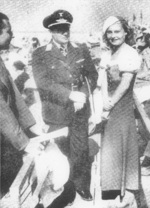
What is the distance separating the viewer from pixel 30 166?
7.59 feet

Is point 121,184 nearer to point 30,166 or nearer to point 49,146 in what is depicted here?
point 49,146

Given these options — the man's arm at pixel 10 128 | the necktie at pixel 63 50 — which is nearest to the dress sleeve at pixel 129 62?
the necktie at pixel 63 50

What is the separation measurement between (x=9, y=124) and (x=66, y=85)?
98cm

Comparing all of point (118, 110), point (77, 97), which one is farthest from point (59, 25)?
point (118, 110)

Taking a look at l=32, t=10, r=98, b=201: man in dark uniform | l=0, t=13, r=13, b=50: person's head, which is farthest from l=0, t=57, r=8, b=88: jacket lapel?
l=32, t=10, r=98, b=201: man in dark uniform

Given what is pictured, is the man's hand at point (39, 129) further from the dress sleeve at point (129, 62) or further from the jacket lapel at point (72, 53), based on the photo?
the dress sleeve at point (129, 62)

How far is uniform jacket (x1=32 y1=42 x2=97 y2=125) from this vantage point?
3.10 meters

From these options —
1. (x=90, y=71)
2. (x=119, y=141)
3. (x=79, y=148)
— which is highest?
(x=90, y=71)

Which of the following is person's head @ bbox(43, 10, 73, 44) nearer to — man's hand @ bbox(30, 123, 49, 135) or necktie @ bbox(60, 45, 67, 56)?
necktie @ bbox(60, 45, 67, 56)

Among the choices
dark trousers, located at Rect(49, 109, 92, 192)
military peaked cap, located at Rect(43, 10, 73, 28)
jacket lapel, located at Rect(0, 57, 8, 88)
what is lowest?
dark trousers, located at Rect(49, 109, 92, 192)

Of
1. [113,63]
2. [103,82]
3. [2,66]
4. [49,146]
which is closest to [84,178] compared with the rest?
[49,146]

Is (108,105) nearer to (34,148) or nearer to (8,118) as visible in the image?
(34,148)

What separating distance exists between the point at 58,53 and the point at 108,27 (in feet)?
1.90

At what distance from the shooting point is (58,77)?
3141 mm
